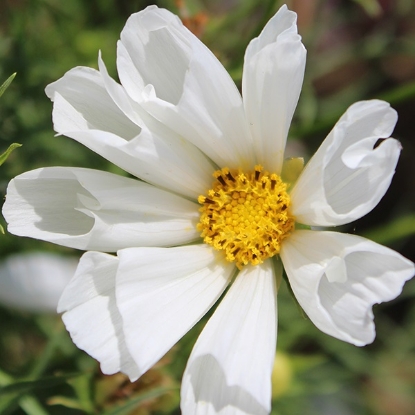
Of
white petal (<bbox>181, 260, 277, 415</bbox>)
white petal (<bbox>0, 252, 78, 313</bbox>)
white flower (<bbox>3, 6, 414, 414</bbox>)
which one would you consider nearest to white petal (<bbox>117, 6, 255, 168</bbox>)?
white flower (<bbox>3, 6, 414, 414</bbox>)

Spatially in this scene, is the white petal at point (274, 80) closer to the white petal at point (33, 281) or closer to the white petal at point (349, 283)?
the white petal at point (349, 283)

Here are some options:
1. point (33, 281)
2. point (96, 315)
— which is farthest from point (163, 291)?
point (33, 281)

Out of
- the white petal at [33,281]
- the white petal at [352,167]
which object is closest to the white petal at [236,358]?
the white petal at [352,167]

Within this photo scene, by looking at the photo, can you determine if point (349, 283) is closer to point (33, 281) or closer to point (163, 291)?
point (163, 291)

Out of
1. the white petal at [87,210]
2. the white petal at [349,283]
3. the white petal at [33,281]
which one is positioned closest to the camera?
the white petal at [349,283]

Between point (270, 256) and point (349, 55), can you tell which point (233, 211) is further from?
point (349, 55)

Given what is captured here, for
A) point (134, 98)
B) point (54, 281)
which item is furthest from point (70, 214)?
point (54, 281)
